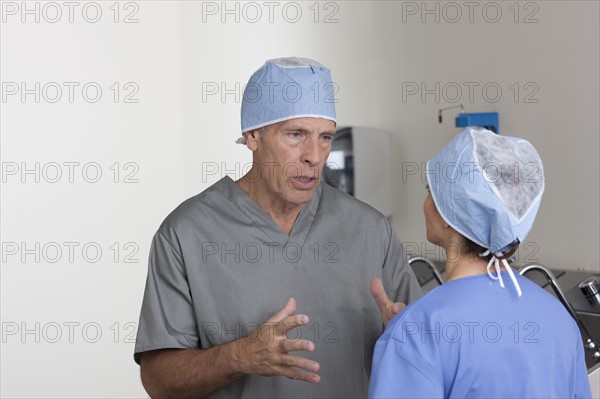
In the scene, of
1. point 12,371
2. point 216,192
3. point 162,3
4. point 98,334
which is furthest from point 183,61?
point 216,192

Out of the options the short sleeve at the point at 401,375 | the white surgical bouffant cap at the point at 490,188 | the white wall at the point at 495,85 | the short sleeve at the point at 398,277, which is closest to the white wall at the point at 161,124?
the white wall at the point at 495,85

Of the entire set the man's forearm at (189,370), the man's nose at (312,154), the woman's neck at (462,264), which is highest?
the man's nose at (312,154)

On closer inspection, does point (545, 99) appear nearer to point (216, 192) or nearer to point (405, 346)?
point (216, 192)

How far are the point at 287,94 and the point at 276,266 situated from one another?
0.31 meters

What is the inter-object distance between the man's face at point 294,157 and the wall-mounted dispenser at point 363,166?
52.2 inches

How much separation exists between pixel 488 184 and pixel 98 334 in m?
2.25

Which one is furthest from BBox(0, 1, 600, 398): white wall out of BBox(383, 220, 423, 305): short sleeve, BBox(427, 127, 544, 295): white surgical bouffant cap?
BBox(427, 127, 544, 295): white surgical bouffant cap

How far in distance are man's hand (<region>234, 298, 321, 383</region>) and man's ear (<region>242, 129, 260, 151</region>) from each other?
0.42m

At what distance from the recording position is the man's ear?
1.53m

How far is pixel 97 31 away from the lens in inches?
118

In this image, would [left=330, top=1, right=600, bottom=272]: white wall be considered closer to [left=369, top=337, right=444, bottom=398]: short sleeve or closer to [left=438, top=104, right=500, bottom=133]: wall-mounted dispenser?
[left=438, top=104, right=500, bottom=133]: wall-mounted dispenser

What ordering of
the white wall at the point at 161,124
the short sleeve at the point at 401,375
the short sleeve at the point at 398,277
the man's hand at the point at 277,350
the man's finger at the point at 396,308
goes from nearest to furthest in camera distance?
the short sleeve at the point at 401,375
the man's hand at the point at 277,350
the man's finger at the point at 396,308
the short sleeve at the point at 398,277
the white wall at the point at 161,124

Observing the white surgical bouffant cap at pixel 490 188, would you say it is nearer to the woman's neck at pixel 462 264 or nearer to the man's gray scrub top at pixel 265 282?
the woman's neck at pixel 462 264

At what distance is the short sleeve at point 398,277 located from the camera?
1529 mm
